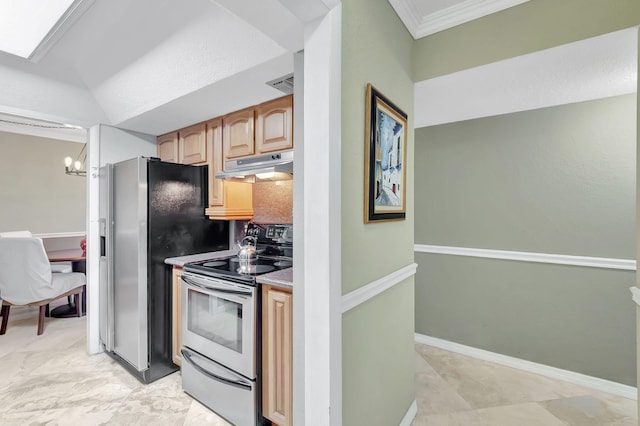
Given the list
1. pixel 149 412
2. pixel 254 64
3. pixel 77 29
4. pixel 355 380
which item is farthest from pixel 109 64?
pixel 355 380

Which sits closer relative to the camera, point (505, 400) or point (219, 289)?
point (219, 289)

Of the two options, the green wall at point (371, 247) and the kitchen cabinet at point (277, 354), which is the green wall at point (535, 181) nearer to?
the green wall at point (371, 247)

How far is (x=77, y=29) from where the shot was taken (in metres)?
1.82

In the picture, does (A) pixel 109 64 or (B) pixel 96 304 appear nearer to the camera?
(A) pixel 109 64

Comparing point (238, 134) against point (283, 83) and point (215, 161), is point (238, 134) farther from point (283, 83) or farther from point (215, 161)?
point (283, 83)

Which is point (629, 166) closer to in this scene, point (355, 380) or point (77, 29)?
point (355, 380)

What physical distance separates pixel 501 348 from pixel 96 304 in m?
3.62

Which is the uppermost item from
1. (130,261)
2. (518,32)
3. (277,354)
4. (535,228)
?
(518,32)

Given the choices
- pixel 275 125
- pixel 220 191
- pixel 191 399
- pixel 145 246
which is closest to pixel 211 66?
pixel 275 125

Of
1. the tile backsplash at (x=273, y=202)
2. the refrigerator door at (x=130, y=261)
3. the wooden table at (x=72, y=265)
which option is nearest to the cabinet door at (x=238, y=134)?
the tile backsplash at (x=273, y=202)

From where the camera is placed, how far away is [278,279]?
1.62 metres

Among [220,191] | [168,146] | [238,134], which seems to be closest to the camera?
[238,134]

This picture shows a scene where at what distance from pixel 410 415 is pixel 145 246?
85.5 inches

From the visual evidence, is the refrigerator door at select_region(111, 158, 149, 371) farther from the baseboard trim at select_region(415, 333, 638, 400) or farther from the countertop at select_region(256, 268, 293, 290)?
the baseboard trim at select_region(415, 333, 638, 400)
